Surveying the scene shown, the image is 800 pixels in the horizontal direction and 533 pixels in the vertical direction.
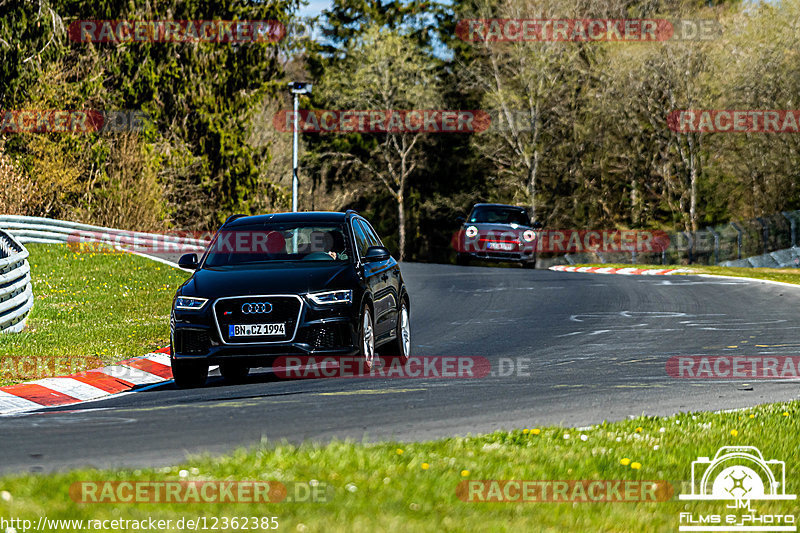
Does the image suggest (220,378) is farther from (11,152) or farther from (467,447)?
(11,152)

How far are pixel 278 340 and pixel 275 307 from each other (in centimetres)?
33

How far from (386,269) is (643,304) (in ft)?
29.5

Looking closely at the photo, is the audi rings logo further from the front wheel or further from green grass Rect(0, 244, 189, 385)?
green grass Rect(0, 244, 189, 385)

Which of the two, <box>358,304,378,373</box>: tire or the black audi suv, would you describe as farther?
<box>358,304,378,373</box>: tire

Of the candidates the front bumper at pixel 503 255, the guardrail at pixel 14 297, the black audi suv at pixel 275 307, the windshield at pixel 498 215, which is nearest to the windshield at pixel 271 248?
the black audi suv at pixel 275 307

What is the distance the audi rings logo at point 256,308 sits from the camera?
11.3 meters

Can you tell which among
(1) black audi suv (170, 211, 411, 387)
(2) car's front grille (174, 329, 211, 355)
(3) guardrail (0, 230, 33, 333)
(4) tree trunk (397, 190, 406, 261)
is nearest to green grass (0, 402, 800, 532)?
(1) black audi suv (170, 211, 411, 387)

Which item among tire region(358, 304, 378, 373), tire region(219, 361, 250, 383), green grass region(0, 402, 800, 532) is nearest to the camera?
green grass region(0, 402, 800, 532)

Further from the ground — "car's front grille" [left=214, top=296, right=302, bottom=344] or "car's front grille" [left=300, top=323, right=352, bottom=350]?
"car's front grille" [left=214, top=296, right=302, bottom=344]

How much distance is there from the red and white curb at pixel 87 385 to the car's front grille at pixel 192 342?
0.99m

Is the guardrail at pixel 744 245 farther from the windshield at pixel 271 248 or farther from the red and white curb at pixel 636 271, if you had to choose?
the windshield at pixel 271 248

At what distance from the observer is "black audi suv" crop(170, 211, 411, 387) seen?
37.2 ft

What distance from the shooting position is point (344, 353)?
37.6 feet

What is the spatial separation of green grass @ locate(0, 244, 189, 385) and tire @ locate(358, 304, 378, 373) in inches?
136
